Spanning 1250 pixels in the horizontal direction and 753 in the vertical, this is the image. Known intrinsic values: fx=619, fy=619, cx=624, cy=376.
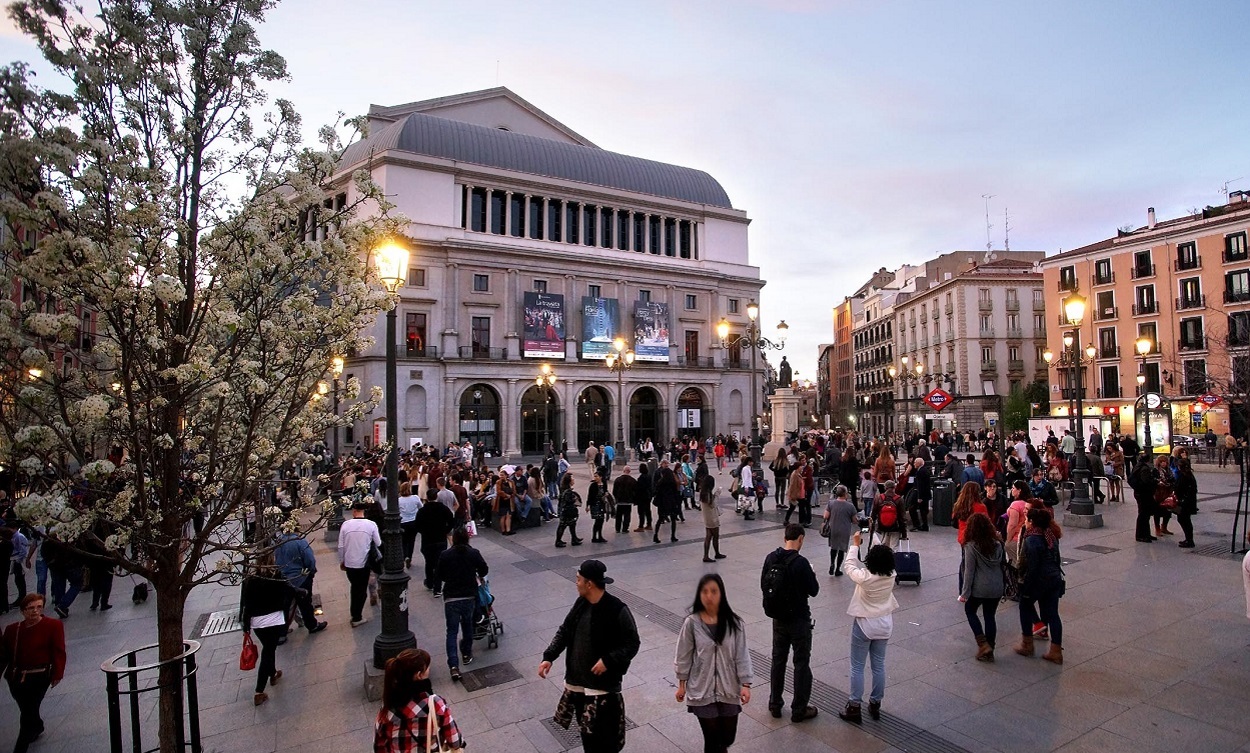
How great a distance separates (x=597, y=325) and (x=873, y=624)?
41.2 metres

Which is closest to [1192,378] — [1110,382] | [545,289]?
[1110,382]

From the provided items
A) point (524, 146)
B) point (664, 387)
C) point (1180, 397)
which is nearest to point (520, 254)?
point (524, 146)

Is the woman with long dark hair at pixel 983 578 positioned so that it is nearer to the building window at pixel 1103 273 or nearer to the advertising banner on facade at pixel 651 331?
the advertising banner on facade at pixel 651 331

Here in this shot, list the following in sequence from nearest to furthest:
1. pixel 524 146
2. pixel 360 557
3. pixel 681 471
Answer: pixel 360 557 < pixel 681 471 < pixel 524 146

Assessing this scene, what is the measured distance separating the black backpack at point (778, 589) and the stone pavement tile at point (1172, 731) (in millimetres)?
2684

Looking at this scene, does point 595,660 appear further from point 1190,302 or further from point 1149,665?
point 1190,302

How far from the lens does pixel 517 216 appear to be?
46656mm

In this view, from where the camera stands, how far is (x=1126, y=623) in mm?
7348

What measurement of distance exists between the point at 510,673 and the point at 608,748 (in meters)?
2.90

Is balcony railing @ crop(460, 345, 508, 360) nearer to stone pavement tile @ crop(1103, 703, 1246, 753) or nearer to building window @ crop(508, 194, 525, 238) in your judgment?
building window @ crop(508, 194, 525, 238)

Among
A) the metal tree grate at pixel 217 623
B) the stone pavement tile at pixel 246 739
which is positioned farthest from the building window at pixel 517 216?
the stone pavement tile at pixel 246 739

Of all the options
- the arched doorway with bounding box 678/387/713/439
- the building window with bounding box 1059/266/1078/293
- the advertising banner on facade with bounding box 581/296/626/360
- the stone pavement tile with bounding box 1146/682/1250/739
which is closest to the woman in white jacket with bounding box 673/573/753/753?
the stone pavement tile with bounding box 1146/682/1250/739

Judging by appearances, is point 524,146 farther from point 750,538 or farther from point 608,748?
point 608,748

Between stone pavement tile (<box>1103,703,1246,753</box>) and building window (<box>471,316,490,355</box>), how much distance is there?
41.0m
